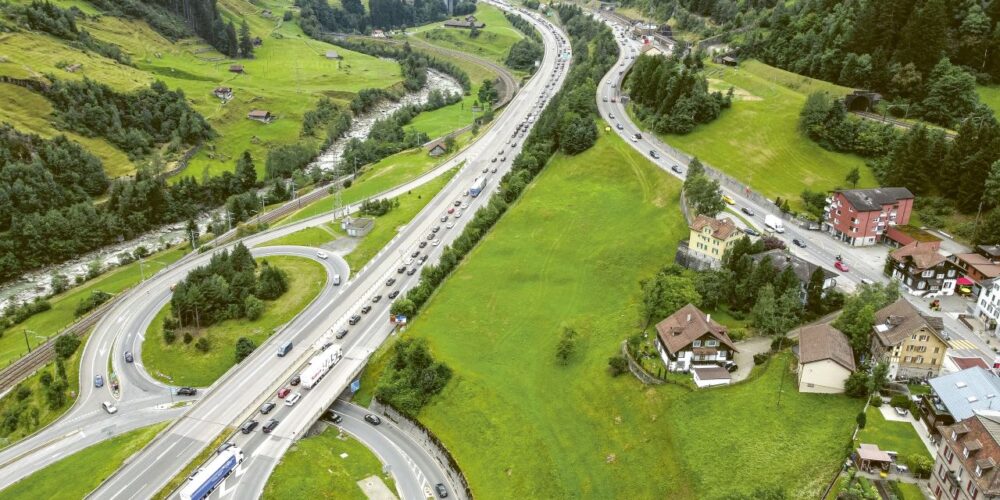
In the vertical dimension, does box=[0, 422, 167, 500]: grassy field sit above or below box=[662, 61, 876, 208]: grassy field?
below

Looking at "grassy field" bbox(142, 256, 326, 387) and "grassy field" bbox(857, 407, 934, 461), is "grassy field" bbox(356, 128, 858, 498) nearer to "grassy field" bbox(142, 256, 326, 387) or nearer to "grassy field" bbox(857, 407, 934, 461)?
"grassy field" bbox(857, 407, 934, 461)

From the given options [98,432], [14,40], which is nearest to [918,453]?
[98,432]

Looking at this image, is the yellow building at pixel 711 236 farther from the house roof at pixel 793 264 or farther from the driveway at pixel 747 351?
the driveway at pixel 747 351

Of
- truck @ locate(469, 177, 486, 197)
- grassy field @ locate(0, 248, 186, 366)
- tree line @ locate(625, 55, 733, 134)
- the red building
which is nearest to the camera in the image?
the red building

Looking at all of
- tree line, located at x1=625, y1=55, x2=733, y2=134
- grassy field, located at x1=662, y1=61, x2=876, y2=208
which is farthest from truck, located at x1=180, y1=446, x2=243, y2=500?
tree line, located at x1=625, y1=55, x2=733, y2=134

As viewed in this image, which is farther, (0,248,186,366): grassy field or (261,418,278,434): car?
(0,248,186,366): grassy field

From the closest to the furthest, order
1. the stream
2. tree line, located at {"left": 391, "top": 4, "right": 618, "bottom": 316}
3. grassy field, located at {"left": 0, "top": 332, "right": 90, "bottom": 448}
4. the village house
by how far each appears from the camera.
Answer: the village house
grassy field, located at {"left": 0, "top": 332, "right": 90, "bottom": 448}
tree line, located at {"left": 391, "top": 4, "right": 618, "bottom": 316}
the stream

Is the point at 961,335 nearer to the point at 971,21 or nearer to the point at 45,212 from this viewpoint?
the point at 971,21

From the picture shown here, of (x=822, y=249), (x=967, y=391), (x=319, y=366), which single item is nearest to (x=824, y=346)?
(x=967, y=391)
